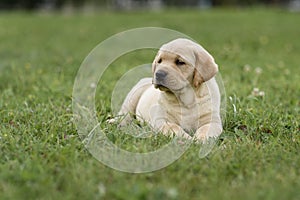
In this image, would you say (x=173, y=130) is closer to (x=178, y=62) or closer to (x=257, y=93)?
(x=178, y=62)

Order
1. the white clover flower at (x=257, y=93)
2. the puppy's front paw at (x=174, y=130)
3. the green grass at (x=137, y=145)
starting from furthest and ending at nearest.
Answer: the white clover flower at (x=257, y=93) → the puppy's front paw at (x=174, y=130) → the green grass at (x=137, y=145)

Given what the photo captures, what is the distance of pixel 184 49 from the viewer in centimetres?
346

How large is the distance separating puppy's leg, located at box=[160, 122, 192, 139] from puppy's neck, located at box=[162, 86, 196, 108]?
0.17m

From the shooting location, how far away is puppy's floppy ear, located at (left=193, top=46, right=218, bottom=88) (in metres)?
3.49

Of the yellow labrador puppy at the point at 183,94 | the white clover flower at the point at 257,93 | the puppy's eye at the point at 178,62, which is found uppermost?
the puppy's eye at the point at 178,62

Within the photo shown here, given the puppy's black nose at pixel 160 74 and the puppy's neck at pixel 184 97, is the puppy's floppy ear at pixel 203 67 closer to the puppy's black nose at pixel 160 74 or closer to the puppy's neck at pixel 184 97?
the puppy's neck at pixel 184 97

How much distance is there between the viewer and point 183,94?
3.60 metres

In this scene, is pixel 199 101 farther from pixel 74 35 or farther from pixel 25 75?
pixel 74 35

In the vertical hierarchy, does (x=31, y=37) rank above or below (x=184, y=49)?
below

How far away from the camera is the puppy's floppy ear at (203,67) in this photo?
3.49m

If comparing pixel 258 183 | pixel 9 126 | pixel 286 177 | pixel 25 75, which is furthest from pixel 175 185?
pixel 25 75

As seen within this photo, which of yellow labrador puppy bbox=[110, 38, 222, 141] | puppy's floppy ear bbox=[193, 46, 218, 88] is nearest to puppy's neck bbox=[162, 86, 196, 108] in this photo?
yellow labrador puppy bbox=[110, 38, 222, 141]

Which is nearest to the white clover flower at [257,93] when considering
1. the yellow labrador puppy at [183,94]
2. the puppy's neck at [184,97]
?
the yellow labrador puppy at [183,94]

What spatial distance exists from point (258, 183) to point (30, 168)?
4.10 ft
